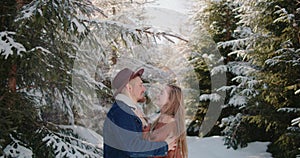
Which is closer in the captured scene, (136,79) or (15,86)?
(136,79)

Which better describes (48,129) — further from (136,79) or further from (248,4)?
(248,4)

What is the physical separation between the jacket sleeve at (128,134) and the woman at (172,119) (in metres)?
0.49

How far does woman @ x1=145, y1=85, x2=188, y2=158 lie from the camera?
2.46 m

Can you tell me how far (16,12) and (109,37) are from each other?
0.82m

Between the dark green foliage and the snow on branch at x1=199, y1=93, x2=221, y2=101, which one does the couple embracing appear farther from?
the snow on branch at x1=199, y1=93, x2=221, y2=101

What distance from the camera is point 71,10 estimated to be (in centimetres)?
267

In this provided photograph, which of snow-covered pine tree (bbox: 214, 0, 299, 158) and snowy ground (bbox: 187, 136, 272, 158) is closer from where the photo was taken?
snow-covered pine tree (bbox: 214, 0, 299, 158)

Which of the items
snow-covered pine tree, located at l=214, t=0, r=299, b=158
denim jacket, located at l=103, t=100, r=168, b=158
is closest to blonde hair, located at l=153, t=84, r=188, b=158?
denim jacket, located at l=103, t=100, r=168, b=158

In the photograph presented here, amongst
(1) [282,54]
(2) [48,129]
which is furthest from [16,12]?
(1) [282,54]

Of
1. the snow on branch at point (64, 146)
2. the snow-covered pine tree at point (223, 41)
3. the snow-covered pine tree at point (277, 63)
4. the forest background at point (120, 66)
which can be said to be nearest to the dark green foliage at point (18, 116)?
the forest background at point (120, 66)

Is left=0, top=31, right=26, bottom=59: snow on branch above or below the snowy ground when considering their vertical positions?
above

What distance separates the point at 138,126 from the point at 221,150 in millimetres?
5647

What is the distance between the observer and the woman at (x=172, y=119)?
2.46m

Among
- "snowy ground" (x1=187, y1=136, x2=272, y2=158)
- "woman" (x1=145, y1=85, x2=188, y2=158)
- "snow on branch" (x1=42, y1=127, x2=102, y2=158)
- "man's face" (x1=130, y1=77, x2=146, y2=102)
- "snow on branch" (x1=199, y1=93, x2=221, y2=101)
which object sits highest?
"man's face" (x1=130, y1=77, x2=146, y2=102)
